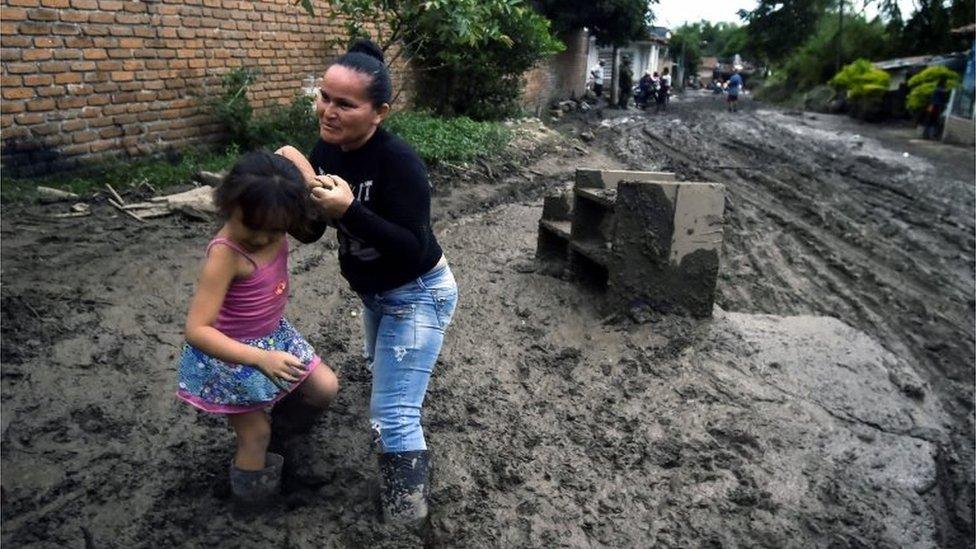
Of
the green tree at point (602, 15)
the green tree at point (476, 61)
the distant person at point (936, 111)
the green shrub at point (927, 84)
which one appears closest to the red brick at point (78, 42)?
the green tree at point (476, 61)

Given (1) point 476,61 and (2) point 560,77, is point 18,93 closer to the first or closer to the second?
→ (1) point 476,61

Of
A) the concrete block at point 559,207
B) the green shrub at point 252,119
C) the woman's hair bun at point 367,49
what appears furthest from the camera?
the green shrub at point 252,119

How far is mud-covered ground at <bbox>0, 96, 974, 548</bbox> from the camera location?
8.84 ft

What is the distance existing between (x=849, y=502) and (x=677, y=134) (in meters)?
14.1

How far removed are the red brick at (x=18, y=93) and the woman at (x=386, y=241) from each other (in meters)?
4.50

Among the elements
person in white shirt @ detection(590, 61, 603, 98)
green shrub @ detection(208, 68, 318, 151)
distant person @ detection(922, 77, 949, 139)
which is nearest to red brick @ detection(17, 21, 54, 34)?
green shrub @ detection(208, 68, 318, 151)

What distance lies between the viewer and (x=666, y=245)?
411cm

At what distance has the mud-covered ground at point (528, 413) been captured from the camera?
270 cm

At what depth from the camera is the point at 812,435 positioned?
3.44 meters

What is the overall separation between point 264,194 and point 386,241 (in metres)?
0.38

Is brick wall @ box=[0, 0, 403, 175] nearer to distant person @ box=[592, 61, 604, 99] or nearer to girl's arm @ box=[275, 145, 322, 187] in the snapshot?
girl's arm @ box=[275, 145, 322, 187]

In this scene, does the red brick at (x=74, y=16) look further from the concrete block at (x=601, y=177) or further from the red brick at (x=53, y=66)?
the concrete block at (x=601, y=177)

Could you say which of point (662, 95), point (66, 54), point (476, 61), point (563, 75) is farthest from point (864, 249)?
point (662, 95)

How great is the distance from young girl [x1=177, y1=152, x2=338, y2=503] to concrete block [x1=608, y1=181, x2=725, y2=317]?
213 centimetres
